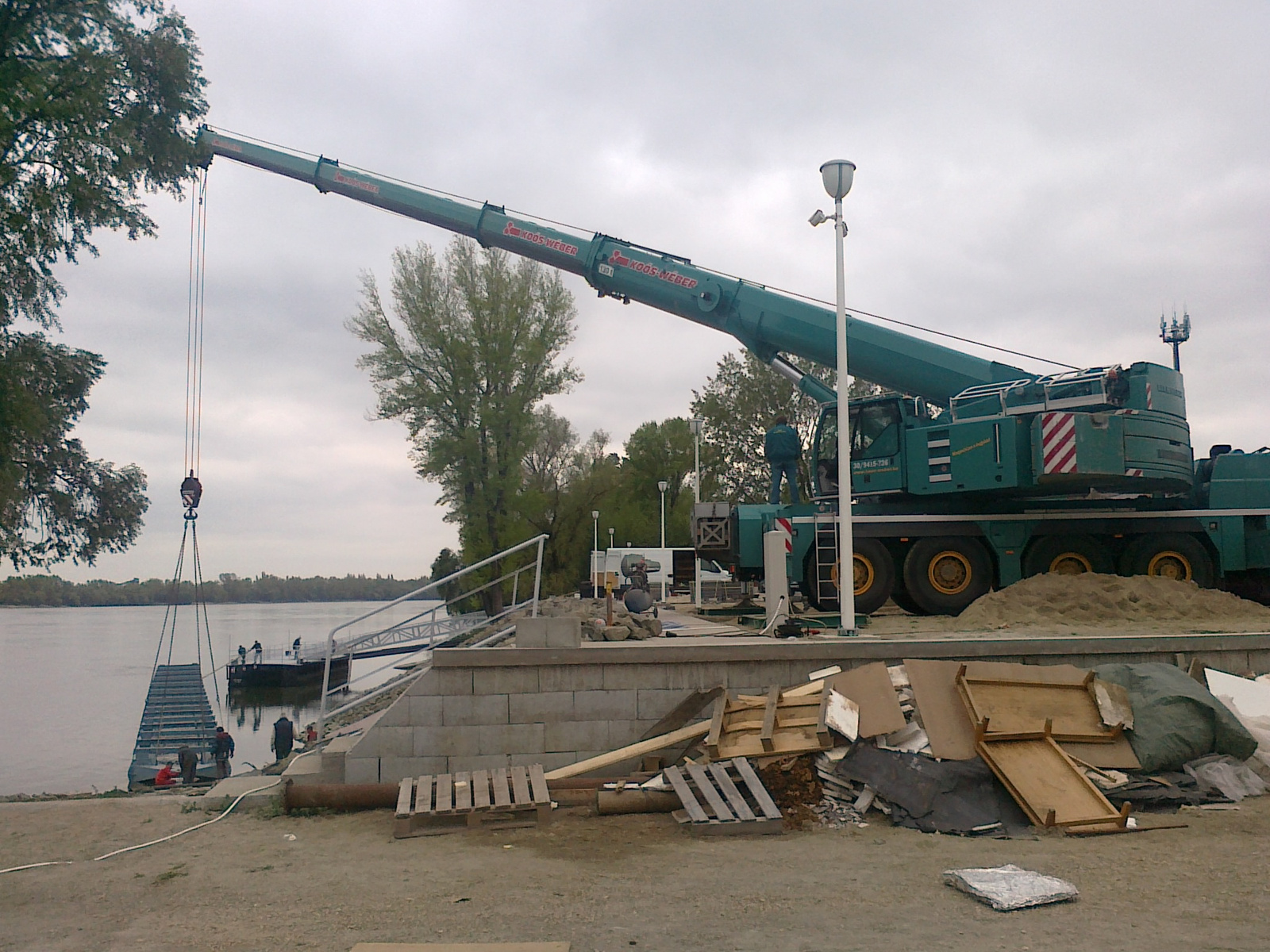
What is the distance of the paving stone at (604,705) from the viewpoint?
9.71 meters

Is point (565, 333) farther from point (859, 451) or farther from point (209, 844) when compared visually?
point (209, 844)

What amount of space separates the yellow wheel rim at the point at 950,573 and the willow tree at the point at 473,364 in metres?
26.7

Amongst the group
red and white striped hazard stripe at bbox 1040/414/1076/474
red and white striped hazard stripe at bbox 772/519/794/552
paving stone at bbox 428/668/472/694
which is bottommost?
paving stone at bbox 428/668/472/694

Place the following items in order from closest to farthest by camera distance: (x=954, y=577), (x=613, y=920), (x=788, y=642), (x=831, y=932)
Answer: (x=831, y=932), (x=613, y=920), (x=788, y=642), (x=954, y=577)

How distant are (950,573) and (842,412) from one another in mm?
4279

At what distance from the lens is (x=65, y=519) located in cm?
1658

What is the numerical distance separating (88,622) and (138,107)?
15272 cm

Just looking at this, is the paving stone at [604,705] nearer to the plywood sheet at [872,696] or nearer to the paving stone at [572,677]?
the paving stone at [572,677]

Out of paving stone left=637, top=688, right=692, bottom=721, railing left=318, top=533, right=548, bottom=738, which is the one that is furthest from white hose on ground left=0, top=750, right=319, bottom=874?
paving stone left=637, top=688, right=692, bottom=721

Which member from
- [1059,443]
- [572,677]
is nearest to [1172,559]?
[1059,443]

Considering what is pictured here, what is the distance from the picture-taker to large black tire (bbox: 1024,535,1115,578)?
14273mm

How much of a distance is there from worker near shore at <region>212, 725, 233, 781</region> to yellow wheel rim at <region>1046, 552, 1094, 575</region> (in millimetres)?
18974

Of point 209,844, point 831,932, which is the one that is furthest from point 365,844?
point 831,932

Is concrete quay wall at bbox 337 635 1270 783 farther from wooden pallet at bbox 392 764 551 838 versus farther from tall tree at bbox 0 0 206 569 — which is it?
tall tree at bbox 0 0 206 569
